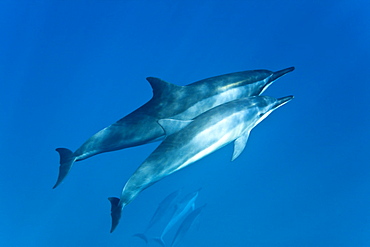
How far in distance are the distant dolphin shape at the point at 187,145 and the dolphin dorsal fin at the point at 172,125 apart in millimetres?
21

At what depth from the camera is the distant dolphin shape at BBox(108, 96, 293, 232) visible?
3588 mm

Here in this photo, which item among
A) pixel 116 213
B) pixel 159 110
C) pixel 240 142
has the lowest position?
pixel 116 213

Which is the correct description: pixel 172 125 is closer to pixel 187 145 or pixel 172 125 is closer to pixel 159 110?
pixel 187 145

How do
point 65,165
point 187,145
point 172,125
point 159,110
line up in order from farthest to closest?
1. point 65,165
2. point 159,110
3. point 172,125
4. point 187,145

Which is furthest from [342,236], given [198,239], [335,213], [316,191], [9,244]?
→ [9,244]

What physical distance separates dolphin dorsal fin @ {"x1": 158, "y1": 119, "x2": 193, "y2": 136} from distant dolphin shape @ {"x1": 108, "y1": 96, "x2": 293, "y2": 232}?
21 millimetres

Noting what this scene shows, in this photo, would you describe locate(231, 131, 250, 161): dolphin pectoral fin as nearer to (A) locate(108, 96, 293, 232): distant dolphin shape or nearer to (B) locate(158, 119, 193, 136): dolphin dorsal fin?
(A) locate(108, 96, 293, 232): distant dolphin shape

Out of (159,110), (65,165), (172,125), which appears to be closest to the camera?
(172,125)

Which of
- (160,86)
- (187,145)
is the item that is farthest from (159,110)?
(187,145)

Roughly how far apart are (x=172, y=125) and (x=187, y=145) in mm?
359

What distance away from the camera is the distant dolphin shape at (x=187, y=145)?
3588 millimetres

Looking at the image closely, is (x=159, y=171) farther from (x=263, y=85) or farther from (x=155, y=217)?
(x=155, y=217)

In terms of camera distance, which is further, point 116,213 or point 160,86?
point 160,86

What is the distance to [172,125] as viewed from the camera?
3.75 m
